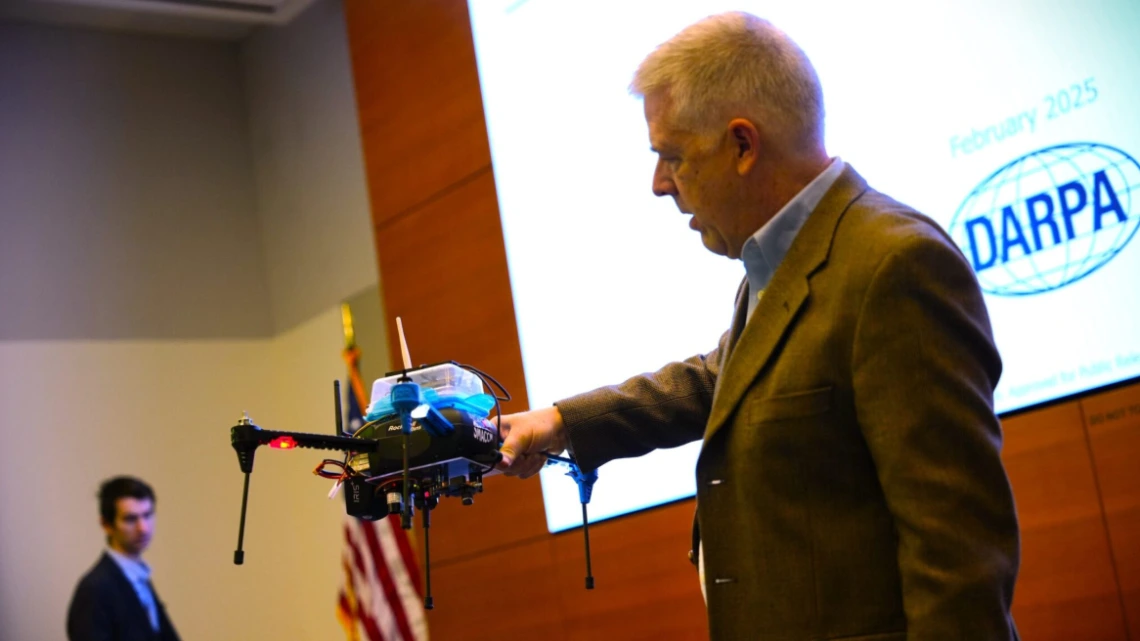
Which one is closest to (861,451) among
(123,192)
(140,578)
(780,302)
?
(780,302)

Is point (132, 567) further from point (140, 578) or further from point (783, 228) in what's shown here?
point (783, 228)

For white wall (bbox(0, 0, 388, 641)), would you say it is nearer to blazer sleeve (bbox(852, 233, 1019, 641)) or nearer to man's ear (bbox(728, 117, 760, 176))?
man's ear (bbox(728, 117, 760, 176))

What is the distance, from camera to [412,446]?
1.66 m

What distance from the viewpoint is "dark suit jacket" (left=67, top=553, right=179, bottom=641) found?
528cm

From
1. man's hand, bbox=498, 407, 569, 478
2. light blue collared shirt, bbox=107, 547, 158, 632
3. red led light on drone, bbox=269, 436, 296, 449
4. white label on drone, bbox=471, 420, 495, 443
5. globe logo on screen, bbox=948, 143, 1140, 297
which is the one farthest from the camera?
light blue collared shirt, bbox=107, 547, 158, 632

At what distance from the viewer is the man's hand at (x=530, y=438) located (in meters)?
1.92

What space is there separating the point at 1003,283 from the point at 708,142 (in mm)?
1421

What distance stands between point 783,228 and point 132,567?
193 inches

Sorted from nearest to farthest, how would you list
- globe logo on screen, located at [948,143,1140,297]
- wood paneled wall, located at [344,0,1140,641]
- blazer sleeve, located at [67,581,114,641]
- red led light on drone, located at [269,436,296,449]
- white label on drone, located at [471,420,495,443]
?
red led light on drone, located at [269,436,296,449]
white label on drone, located at [471,420,495,443]
globe logo on screen, located at [948,143,1140,297]
wood paneled wall, located at [344,0,1140,641]
blazer sleeve, located at [67,581,114,641]

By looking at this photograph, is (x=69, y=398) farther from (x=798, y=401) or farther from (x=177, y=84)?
(x=798, y=401)

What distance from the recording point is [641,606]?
154 inches

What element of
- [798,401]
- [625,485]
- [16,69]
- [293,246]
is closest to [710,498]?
[798,401]

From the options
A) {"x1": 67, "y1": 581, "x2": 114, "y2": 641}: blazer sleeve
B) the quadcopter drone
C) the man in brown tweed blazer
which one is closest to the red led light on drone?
the quadcopter drone

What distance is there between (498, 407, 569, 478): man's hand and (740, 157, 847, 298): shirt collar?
495 millimetres
